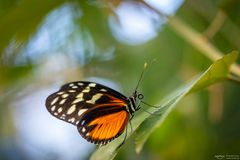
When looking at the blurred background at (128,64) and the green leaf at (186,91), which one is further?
the blurred background at (128,64)

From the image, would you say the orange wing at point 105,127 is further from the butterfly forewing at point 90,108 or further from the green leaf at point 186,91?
the green leaf at point 186,91

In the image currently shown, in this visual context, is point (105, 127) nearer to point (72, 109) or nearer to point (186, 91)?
point (72, 109)

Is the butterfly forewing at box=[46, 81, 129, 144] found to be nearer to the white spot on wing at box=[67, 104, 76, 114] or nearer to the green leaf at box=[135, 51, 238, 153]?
the white spot on wing at box=[67, 104, 76, 114]

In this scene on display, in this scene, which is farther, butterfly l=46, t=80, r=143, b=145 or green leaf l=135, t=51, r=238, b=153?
butterfly l=46, t=80, r=143, b=145

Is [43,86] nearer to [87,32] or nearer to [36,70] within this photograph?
[36,70]

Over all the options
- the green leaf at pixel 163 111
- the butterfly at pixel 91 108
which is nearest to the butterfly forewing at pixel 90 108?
the butterfly at pixel 91 108

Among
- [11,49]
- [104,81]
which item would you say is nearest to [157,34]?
[104,81]

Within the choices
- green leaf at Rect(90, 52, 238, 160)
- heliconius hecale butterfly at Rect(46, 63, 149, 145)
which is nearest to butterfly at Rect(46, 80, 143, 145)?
heliconius hecale butterfly at Rect(46, 63, 149, 145)

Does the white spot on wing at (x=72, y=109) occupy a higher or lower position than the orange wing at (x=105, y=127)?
higher
